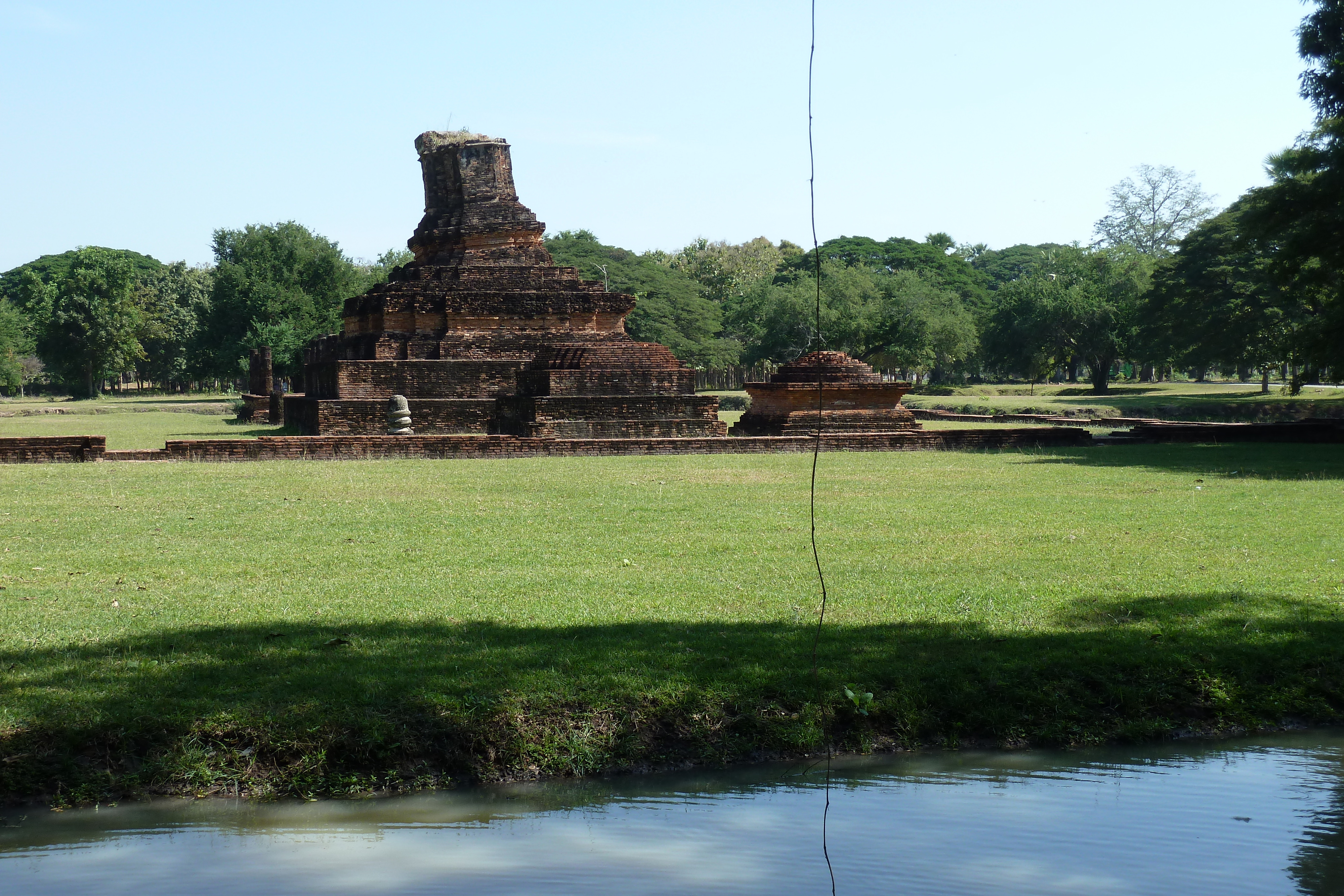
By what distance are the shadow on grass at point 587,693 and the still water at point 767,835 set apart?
0.17 m

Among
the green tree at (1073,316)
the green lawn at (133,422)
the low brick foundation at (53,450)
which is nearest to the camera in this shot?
the low brick foundation at (53,450)

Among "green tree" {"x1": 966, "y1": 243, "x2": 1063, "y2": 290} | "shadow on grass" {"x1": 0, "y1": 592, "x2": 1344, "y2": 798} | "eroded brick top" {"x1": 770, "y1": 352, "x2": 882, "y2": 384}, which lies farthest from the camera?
"green tree" {"x1": 966, "y1": 243, "x2": 1063, "y2": 290}

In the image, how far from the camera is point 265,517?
1051 centimetres

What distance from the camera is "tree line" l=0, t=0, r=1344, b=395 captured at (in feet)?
144

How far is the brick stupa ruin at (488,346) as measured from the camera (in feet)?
71.2

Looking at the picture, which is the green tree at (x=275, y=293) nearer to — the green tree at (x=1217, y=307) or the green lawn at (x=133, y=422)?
the green lawn at (x=133, y=422)

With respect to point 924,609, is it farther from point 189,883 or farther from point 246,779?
point 189,883

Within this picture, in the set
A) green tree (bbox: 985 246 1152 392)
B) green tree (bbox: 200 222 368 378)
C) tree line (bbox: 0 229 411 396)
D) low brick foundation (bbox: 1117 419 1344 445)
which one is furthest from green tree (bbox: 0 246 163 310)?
low brick foundation (bbox: 1117 419 1344 445)

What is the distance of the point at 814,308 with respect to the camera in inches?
2265

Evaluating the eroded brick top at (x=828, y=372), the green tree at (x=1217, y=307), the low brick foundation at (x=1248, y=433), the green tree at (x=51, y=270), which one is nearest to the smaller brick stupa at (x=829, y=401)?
the eroded brick top at (x=828, y=372)

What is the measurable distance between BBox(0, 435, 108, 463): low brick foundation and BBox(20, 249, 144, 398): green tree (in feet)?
162

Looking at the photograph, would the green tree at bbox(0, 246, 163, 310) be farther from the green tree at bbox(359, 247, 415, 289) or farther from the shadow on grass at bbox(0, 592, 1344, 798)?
the shadow on grass at bbox(0, 592, 1344, 798)

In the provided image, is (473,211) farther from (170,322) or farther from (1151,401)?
(170,322)

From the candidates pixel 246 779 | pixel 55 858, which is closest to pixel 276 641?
pixel 246 779
